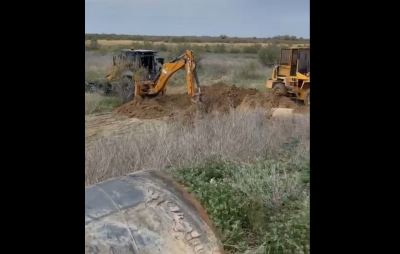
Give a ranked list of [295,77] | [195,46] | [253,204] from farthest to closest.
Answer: [195,46]
[295,77]
[253,204]

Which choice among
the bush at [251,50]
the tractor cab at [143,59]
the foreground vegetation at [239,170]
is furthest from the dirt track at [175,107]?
the bush at [251,50]

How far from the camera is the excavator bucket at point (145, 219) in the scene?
2.64 metres

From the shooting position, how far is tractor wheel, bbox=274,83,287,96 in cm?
1285

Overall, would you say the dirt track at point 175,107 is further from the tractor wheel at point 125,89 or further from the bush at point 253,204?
the bush at point 253,204

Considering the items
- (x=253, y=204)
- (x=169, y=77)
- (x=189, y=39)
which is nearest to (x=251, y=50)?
(x=189, y=39)

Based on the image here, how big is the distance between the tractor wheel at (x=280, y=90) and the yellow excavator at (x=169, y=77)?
207 cm

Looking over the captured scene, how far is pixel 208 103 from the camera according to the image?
1251cm

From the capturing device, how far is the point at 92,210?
2760 mm

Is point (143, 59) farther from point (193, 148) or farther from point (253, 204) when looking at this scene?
point (253, 204)

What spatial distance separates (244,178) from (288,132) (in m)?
2.94

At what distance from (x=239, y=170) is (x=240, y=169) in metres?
0.02
